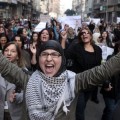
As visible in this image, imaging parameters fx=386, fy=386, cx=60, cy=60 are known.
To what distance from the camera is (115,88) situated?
5551mm

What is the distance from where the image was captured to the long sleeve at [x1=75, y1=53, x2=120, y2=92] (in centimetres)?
280

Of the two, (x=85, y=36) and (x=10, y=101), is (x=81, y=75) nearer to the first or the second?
(x=10, y=101)

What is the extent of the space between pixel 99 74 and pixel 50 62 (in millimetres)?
370

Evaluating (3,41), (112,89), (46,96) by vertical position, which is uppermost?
(46,96)

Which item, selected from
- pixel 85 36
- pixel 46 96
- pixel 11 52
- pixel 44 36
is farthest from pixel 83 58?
pixel 46 96

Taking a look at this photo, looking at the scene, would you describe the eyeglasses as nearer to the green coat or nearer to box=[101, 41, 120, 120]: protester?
the green coat

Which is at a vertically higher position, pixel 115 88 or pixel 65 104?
pixel 65 104

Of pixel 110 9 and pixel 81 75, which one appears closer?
pixel 81 75

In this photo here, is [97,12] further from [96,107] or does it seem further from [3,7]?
[96,107]

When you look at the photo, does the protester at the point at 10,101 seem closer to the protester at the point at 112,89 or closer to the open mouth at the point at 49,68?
the open mouth at the point at 49,68

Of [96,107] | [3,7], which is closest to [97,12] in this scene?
[3,7]

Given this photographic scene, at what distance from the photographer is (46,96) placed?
2.68m

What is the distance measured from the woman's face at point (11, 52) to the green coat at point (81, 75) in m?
1.63

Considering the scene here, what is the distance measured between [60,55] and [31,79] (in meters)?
0.27
